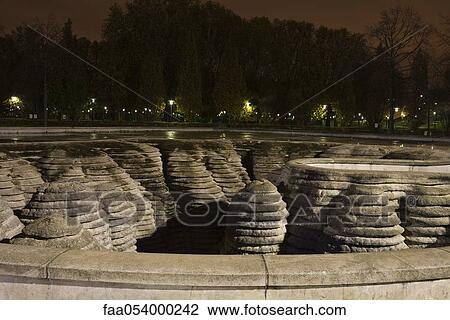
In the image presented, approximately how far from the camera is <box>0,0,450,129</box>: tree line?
164 feet

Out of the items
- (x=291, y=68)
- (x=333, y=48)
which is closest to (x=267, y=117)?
(x=291, y=68)

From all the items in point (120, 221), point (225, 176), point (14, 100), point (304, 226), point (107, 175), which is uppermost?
point (14, 100)

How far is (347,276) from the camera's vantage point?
3.52m

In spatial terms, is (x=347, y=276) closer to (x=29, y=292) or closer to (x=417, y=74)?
(x=29, y=292)

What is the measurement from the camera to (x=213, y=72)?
62125 millimetres

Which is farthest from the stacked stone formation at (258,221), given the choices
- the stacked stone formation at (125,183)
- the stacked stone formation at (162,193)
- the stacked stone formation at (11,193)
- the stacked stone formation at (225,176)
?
the stacked stone formation at (225,176)

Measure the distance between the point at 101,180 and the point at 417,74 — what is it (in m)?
43.1

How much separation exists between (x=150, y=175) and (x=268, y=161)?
6665 mm

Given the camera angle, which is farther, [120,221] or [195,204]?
[195,204]

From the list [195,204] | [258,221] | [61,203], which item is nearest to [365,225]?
[258,221]

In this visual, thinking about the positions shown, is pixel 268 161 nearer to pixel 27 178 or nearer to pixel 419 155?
pixel 419 155

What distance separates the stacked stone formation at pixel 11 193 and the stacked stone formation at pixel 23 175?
196 mm

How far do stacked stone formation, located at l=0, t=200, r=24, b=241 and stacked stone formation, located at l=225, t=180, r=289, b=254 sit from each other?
4550 mm

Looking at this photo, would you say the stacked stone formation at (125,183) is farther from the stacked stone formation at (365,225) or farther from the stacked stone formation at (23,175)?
the stacked stone formation at (365,225)
